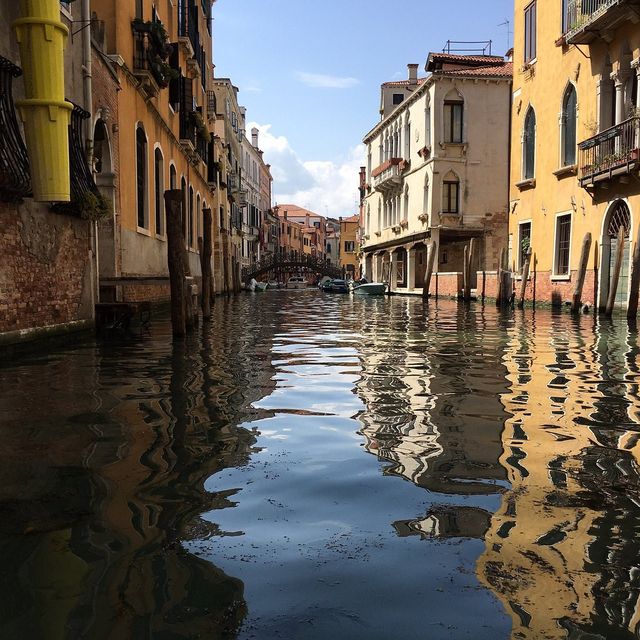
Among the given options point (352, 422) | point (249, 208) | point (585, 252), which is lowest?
point (352, 422)

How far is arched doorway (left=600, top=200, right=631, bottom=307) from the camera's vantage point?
1502cm

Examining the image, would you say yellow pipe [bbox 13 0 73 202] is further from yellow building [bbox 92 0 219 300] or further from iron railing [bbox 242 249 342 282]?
iron railing [bbox 242 249 342 282]

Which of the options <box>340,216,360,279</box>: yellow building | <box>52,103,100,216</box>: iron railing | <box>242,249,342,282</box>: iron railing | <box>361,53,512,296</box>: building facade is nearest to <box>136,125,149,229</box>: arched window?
<box>52,103,100,216</box>: iron railing

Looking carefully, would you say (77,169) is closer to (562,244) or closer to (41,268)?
(41,268)

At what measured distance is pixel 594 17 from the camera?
14906 mm

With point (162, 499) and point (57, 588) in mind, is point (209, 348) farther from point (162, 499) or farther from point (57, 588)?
point (57, 588)

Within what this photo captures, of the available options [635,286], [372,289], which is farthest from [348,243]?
[635,286]

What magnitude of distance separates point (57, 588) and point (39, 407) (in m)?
2.98

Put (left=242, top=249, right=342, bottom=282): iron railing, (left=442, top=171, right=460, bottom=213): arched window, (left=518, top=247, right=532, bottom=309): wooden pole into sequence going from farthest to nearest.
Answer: (left=242, top=249, right=342, bottom=282): iron railing
(left=442, top=171, right=460, bottom=213): arched window
(left=518, top=247, right=532, bottom=309): wooden pole

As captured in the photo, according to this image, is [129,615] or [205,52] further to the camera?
[205,52]

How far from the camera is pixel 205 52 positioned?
89.9 ft

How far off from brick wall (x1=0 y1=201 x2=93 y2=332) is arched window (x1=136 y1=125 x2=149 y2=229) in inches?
206

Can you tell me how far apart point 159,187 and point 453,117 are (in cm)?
1641

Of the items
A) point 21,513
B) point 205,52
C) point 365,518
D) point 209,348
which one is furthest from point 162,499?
point 205,52
